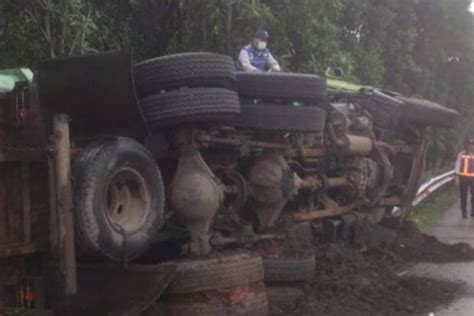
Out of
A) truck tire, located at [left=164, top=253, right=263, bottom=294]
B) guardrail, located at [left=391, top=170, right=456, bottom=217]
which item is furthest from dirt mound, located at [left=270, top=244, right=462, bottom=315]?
guardrail, located at [left=391, top=170, right=456, bottom=217]

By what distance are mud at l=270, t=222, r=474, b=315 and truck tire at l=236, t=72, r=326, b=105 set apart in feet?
5.05

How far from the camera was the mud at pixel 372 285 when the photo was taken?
686 cm

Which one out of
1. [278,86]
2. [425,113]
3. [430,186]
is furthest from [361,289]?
[430,186]

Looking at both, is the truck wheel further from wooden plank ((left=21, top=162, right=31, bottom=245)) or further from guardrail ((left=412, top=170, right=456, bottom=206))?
guardrail ((left=412, top=170, right=456, bottom=206))

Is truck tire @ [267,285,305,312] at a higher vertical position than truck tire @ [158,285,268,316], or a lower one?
lower

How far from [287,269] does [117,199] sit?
6.17 feet

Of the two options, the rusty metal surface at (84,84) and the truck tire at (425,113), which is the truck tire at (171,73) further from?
the truck tire at (425,113)

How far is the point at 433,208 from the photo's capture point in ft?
58.3

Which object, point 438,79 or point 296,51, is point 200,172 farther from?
point 438,79

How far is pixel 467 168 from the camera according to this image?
16672 mm

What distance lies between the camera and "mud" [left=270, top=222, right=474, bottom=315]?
686 centimetres

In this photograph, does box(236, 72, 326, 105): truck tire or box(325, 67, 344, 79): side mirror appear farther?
box(325, 67, 344, 79): side mirror

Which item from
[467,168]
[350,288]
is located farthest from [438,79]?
[350,288]

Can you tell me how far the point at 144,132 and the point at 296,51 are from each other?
7636 mm
